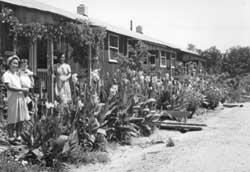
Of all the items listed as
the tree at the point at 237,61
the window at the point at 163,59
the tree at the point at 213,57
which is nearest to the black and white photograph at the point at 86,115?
the window at the point at 163,59

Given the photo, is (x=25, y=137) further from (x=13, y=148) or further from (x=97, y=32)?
(x=97, y=32)

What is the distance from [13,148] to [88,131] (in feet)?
5.96

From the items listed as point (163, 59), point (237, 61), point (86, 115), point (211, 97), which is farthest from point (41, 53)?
point (237, 61)

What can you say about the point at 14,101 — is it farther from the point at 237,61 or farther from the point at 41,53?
the point at 237,61

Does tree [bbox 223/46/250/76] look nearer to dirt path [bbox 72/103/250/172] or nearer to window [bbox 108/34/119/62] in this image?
Answer: window [bbox 108/34/119/62]

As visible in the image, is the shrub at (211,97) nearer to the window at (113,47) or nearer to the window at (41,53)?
the window at (113,47)

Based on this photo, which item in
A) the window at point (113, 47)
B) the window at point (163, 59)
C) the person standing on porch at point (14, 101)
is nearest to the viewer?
the person standing on porch at point (14, 101)

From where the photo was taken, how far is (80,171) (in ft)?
19.1

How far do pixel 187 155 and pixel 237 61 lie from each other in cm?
4334

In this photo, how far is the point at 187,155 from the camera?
22.0 feet

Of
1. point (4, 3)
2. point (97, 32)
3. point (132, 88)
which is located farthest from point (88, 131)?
point (97, 32)

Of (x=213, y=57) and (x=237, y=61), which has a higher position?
(x=213, y=57)

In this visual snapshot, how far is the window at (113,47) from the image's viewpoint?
53.3 ft

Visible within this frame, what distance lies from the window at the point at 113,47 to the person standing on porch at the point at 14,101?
31.1 feet
